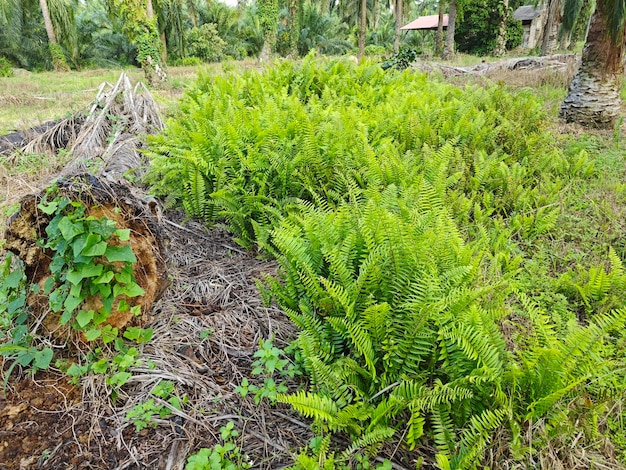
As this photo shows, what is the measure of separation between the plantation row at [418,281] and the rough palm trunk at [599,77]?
2.08m

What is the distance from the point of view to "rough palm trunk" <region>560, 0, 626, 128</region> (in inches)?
229

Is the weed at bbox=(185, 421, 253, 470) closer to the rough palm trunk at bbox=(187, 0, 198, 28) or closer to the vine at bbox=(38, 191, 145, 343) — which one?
the vine at bbox=(38, 191, 145, 343)

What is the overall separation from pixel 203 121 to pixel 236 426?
9.66 ft

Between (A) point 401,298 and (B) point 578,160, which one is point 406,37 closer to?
(B) point 578,160

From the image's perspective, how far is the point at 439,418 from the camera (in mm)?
1677

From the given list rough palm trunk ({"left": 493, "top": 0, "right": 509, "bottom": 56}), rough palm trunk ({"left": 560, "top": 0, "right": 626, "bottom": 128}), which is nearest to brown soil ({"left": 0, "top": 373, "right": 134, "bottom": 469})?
rough palm trunk ({"left": 560, "top": 0, "right": 626, "bottom": 128})

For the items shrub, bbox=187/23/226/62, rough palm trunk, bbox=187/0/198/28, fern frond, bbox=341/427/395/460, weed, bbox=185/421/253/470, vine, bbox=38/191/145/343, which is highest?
rough palm trunk, bbox=187/0/198/28

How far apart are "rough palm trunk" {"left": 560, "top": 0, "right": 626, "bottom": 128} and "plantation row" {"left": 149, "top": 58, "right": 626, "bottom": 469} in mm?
2080

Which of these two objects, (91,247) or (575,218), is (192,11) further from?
(91,247)

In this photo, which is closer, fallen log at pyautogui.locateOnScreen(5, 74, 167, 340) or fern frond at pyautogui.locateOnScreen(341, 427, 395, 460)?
fern frond at pyautogui.locateOnScreen(341, 427, 395, 460)

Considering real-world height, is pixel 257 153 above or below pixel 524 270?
above

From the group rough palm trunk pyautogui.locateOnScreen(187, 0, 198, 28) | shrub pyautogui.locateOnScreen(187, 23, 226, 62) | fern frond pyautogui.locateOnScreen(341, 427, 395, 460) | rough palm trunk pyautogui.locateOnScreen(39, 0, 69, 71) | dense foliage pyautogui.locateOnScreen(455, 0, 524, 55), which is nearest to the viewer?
fern frond pyautogui.locateOnScreen(341, 427, 395, 460)

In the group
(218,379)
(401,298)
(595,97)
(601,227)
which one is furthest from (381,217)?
(595,97)

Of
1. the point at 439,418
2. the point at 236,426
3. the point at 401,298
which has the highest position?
the point at 401,298
